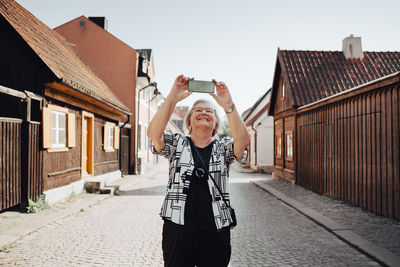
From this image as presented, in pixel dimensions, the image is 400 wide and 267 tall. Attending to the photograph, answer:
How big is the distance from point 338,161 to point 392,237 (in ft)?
14.7

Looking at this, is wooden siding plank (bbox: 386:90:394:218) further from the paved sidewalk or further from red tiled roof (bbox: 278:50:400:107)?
red tiled roof (bbox: 278:50:400:107)

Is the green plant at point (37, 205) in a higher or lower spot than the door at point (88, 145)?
lower

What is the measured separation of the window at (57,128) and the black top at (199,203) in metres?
6.97

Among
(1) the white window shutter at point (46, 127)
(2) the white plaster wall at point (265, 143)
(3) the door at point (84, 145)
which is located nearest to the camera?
(1) the white window shutter at point (46, 127)

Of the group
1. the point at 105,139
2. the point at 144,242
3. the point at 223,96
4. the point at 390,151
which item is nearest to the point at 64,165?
the point at 105,139

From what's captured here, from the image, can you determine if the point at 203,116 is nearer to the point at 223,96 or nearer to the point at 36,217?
the point at 223,96

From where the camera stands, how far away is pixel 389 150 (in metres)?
7.27

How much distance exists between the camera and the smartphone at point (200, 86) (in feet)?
7.89

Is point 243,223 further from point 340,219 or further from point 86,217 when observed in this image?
point 86,217

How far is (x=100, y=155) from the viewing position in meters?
14.1

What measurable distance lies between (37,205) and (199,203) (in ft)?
22.2

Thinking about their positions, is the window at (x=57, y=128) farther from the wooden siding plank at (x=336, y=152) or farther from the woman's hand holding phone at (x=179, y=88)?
the wooden siding plank at (x=336, y=152)

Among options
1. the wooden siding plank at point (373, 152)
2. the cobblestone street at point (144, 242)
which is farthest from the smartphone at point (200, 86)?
the wooden siding plank at point (373, 152)

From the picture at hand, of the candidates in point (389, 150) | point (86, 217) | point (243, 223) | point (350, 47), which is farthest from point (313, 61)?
point (86, 217)
